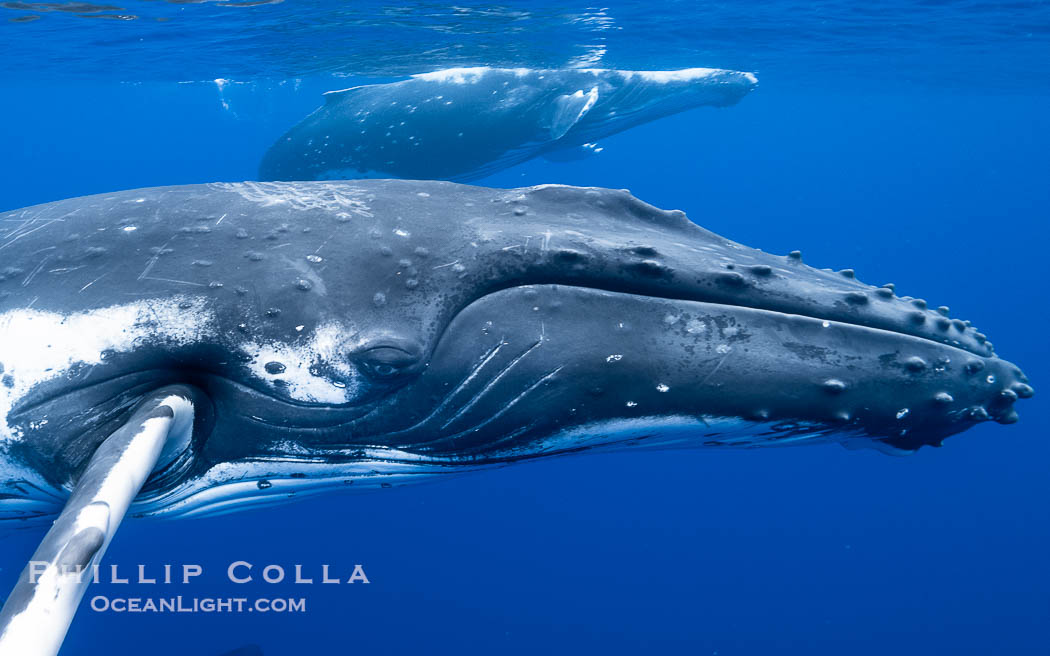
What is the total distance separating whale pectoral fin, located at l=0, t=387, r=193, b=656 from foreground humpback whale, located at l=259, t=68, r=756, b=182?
1322cm

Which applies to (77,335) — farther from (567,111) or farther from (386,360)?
(567,111)

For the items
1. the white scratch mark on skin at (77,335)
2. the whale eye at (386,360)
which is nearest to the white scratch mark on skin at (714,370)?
the whale eye at (386,360)

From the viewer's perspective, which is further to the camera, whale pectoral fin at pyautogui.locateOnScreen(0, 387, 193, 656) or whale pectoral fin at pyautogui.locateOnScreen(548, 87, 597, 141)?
whale pectoral fin at pyautogui.locateOnScreen(548, 87, 597, 141)

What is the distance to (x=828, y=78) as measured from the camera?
40344mm

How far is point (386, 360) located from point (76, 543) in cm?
138

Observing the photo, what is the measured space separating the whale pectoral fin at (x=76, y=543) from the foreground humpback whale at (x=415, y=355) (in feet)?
0.72

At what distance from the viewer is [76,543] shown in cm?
214

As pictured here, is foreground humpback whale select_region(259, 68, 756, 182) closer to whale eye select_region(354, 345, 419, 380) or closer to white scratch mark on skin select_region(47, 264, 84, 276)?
white scratch mark on skin select_region(47, 264, 84, 276)

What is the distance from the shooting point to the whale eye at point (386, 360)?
→ 3.15m

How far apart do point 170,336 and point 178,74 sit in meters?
37.9

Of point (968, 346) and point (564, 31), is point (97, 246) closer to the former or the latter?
point (968, 346)

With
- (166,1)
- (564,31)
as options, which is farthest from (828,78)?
(166,1)

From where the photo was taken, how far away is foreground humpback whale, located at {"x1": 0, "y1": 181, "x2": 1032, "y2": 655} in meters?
3.14

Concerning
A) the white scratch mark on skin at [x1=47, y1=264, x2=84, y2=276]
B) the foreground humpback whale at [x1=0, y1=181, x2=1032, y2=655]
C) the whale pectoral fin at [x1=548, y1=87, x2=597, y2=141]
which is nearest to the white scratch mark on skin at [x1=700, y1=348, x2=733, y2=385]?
the foreground humpback whale at [x1=0, y1=181, x2=1032, y2=655]
